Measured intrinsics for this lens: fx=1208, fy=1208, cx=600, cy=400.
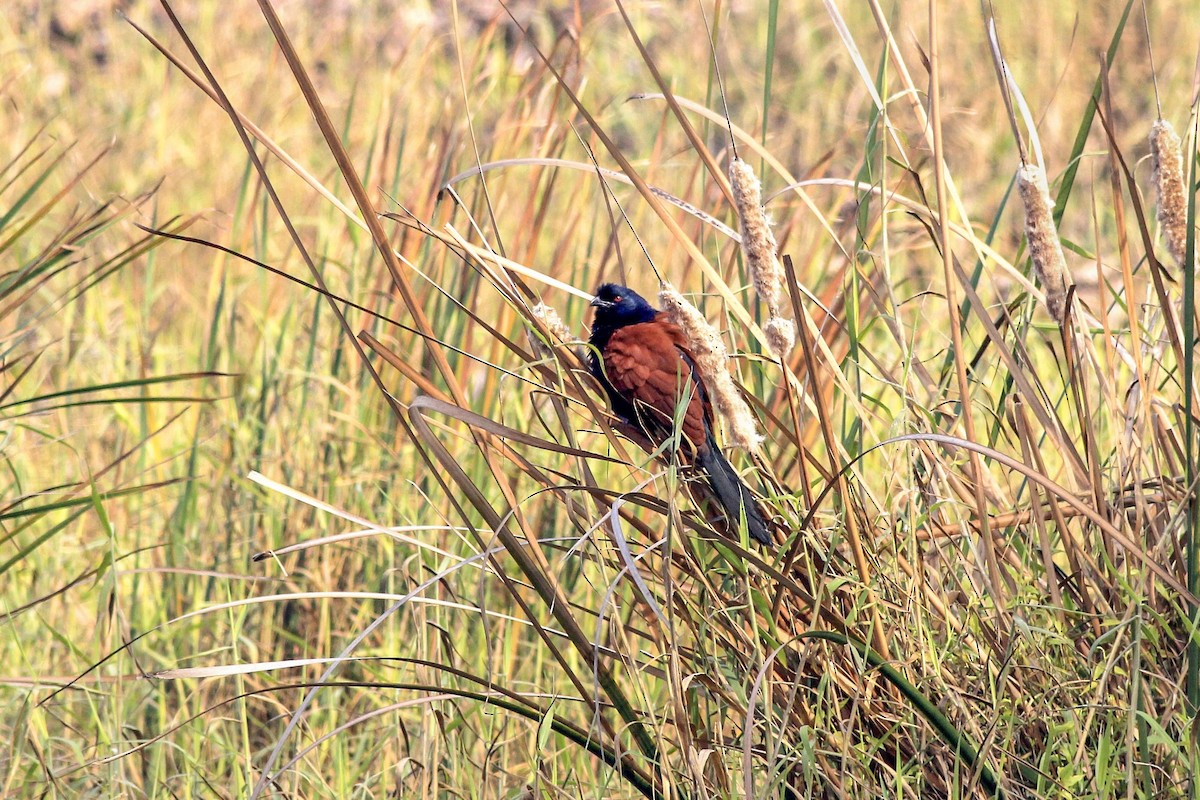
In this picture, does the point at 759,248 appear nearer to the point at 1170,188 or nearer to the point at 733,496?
the point at 733,496

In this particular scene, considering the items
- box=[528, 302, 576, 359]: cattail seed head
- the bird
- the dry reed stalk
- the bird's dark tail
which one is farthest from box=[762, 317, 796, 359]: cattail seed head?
the bird

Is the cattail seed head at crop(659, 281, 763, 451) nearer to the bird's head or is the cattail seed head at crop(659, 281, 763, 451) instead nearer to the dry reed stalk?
the dry reed stalk

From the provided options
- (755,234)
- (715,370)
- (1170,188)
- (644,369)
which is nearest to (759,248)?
(755,234)

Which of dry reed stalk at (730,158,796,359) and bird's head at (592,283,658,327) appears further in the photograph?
bird's head at (592,283,658,327)

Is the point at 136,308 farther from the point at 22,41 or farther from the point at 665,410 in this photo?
the point at 22,41

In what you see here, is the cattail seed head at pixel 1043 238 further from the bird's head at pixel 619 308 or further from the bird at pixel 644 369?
the bird's head at pixel 619 308

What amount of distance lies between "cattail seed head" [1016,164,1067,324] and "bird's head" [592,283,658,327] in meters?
0.80

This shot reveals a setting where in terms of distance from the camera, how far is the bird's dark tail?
144 cm

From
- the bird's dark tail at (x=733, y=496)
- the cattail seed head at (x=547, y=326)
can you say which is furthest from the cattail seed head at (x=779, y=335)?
the cattail seed head at (x=547, y=326)

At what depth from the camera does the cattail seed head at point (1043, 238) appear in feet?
4.15

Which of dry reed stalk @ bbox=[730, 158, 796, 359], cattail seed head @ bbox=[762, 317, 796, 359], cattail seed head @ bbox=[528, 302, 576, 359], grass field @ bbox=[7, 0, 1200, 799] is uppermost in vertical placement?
dry reed stalk @ bbox=[730, 158, 796, 359]

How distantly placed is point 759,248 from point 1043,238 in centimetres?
30

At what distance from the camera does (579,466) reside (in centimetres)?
164

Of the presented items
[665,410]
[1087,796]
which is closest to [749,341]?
[665,410]
